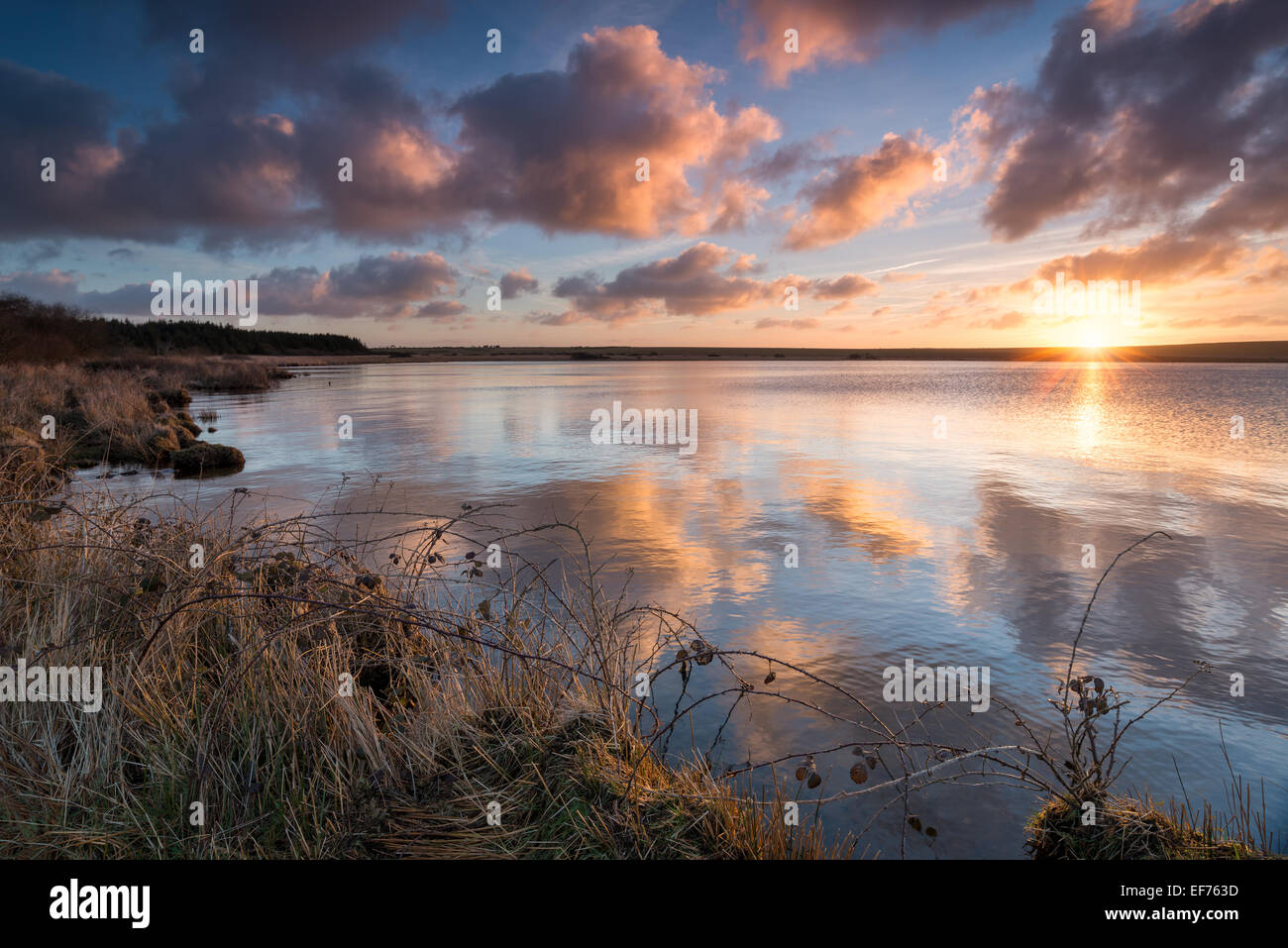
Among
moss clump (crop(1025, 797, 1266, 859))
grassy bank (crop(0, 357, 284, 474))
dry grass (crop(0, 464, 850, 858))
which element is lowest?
moss clump (crop(1025, 797, 1266, 859))

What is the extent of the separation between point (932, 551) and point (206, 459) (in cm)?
1675

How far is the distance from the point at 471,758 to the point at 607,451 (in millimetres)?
15360

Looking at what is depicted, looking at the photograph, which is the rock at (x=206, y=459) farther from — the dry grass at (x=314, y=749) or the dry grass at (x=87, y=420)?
the dry grass at (x=314, y=749)

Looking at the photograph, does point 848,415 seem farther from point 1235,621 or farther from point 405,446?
point 1235,621

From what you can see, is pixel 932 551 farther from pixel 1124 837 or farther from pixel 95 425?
pixel 95 425

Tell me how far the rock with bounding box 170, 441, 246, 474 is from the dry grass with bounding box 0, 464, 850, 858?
1284 centimetres

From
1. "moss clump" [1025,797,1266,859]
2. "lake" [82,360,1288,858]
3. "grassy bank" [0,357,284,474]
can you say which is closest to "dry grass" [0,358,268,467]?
"grassy bank" [0,357,284,474]

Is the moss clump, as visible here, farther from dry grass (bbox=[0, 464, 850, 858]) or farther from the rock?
the rock

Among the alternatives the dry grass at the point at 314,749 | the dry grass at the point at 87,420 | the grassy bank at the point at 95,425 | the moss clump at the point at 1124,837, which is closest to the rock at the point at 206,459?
the grassy bank at the point at 95,425

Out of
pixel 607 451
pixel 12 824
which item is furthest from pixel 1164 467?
pixel 12 824

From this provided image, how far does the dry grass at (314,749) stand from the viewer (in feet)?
10.9

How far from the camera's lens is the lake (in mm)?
4848

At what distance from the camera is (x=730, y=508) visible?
12.1 metres

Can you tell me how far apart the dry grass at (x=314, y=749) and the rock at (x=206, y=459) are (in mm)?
Answer: 12839
